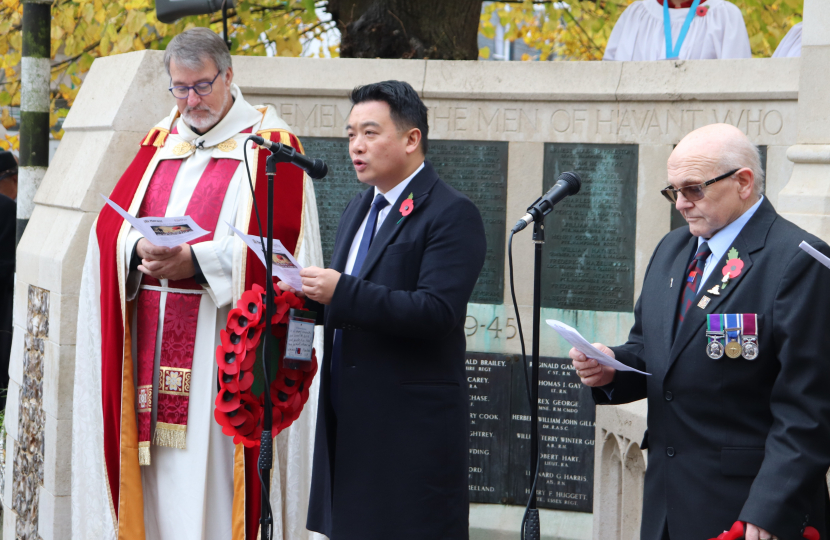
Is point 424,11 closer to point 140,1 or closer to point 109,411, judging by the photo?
point 140,1

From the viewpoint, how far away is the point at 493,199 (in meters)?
5.46

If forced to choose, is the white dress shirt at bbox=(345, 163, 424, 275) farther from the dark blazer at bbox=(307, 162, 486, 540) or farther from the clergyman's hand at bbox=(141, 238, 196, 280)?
the clergyman's hand at bbox=(141, 238, 196, 280)

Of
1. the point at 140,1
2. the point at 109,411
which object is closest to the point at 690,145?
the point at 109,411

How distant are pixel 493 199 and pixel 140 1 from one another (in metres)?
3.72

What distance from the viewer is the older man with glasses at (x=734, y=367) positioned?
247 centimetres

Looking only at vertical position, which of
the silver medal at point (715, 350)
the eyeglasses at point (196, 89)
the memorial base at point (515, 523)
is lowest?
the memorial base at point (515, 523)

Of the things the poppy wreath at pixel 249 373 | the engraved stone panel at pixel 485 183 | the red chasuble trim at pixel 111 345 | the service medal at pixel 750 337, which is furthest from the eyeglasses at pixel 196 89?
the service medal at pixel 750 337

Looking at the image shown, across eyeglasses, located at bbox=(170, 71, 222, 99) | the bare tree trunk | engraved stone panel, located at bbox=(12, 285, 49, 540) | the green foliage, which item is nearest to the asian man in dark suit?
eyeglasses, located at bbox=(170, 71, 222, 99)

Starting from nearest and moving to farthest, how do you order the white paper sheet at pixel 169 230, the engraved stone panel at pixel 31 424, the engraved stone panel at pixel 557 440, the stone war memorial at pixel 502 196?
1. the white paper sheet at pixel 169 230
2. the stone war memorial at pixel 502 196
3. the engraved stone panel at pixel 31 424
4. the engraved stone panel at pixel 557 440

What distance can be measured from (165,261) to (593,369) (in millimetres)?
1922

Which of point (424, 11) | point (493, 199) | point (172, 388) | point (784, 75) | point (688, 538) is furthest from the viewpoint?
point (424, 11)

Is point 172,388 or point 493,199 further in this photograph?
point 493,199

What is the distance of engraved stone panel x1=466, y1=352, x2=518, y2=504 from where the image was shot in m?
5.34

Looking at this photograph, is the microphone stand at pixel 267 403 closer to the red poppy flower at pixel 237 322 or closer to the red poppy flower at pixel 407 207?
the red poppy flower at pixel 237 322
